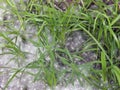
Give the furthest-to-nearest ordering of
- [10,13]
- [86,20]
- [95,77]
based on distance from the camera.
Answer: [10,13] → [86,20] → [95,77]

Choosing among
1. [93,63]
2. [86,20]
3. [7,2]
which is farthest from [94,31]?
[7,2]

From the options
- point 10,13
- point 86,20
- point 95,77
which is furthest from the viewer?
point 10,13

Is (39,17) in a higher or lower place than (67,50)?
higher

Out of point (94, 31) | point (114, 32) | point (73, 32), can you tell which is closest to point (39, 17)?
point (73, 32)

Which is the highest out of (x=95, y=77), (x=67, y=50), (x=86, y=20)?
(x=86, y=20)

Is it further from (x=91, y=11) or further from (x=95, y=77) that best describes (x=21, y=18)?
(x=95, y=77)

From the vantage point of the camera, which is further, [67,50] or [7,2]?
[7,2]
